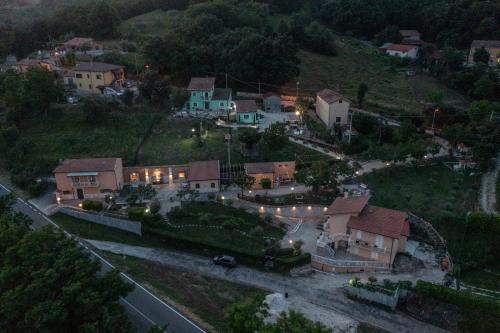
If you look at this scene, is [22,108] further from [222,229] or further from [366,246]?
[366,246]

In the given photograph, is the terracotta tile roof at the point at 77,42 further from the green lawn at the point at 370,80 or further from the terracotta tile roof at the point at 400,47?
the terracotta tile roof at the point at 400,47

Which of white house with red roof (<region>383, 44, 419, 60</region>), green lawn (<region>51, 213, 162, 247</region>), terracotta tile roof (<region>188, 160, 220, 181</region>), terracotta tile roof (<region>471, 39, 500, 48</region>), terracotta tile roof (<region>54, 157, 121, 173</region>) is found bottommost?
green lawn (<region>51, 213, 162, 247</region>)

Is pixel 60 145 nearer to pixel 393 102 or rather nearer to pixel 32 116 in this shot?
pixel 32 116

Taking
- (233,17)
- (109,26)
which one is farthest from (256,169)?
(109,26)

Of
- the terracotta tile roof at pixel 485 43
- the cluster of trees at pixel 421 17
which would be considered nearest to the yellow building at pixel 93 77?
the cluster of trees at pixel 421 17

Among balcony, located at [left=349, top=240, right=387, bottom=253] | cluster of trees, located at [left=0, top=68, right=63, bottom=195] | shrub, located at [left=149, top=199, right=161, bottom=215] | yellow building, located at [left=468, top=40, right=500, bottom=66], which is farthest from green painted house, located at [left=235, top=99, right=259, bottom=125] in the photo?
yellow building, located at [left=468, top=40, right=500, bottom=66]

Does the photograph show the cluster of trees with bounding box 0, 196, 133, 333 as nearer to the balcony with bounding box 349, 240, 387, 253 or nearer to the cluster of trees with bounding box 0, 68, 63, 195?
the balcony with bounding box 349, 240, 387, 253
